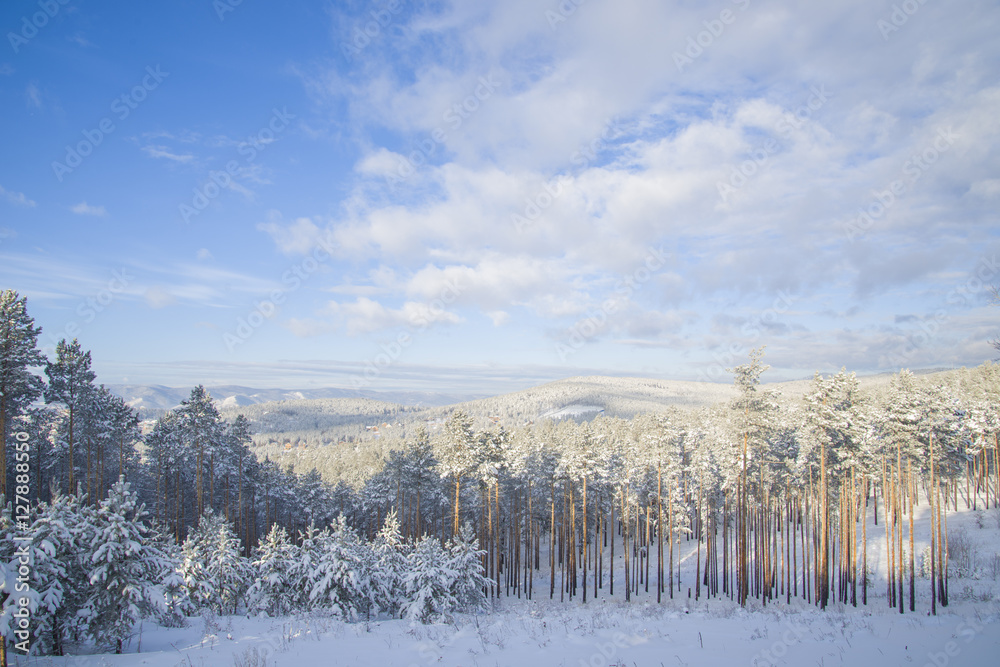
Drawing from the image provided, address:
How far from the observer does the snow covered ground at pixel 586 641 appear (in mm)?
10977

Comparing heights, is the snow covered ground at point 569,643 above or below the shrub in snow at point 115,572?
below

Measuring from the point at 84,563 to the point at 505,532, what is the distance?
134 ft

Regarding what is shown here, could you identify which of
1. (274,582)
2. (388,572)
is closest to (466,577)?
(388,572)

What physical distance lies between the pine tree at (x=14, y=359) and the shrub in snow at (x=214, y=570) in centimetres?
823

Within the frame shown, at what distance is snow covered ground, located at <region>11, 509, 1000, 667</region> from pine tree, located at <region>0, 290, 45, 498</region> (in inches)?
530

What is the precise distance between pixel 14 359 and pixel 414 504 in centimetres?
3179

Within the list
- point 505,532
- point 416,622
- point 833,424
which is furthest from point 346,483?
point 833,424

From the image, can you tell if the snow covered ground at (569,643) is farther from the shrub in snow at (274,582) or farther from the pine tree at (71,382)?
the pine tree at (71,382)

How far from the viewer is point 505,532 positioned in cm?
4756

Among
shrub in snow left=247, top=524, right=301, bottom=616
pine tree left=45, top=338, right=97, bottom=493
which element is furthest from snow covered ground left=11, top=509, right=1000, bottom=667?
pine tree left=45, top=338, right=97, bottom=493

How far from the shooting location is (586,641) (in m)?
13.4

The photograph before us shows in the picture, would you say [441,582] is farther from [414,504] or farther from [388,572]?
[414,504]

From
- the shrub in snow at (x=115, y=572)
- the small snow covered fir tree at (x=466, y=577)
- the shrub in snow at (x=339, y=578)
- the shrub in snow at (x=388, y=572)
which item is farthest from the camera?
the small snow covered fir tree at (x=466, y=577)

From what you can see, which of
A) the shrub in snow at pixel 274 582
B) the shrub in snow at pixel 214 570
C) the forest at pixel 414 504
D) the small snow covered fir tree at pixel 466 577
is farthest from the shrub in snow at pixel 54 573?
the small snow covered fir tree at pixel 466 577
